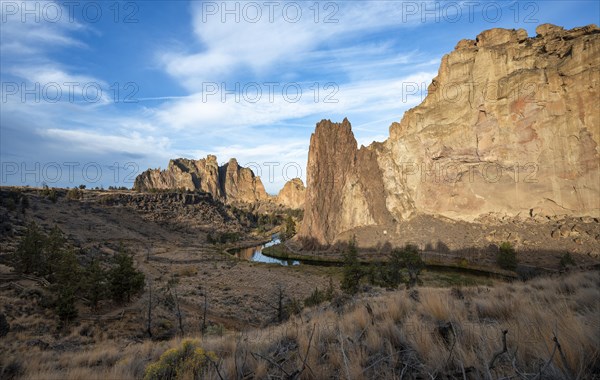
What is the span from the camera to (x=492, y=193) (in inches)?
2355

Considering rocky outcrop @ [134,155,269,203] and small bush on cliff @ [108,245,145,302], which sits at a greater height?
rocky outcrop @ [134,155,269,203]

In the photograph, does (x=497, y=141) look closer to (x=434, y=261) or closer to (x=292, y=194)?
(x=434, y=261)

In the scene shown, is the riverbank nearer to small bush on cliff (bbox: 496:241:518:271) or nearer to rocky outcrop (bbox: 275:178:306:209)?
small bush on cliff (bbox: 496:241:518:271)

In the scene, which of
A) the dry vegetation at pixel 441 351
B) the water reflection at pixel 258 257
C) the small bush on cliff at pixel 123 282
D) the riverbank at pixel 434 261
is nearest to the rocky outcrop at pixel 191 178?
the water reflection at pixel 258 257

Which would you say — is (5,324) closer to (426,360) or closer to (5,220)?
(426,360)

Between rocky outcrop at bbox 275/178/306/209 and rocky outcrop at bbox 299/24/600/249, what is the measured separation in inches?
4146

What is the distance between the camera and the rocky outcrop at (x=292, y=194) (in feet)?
612

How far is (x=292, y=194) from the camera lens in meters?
189

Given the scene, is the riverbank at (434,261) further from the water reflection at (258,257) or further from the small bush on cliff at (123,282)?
the small bush on cliff at (123,282)

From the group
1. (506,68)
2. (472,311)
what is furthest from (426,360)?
(506,68)

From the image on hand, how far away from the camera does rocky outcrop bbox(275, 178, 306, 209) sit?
186625 millimetres

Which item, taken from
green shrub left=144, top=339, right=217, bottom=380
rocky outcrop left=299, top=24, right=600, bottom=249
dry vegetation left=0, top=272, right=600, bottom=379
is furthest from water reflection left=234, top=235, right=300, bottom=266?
green shrub left=144, top=339, right=217, bottom=380

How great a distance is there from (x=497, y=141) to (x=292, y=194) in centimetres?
13764

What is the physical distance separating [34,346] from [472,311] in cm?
1466
